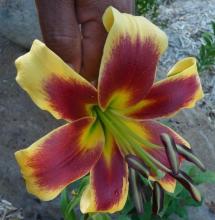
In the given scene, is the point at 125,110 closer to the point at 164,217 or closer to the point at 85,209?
the point at 85,209

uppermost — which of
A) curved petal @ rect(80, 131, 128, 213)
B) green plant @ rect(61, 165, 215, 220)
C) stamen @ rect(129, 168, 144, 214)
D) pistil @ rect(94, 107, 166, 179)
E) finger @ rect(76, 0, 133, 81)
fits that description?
finger @ rect(76, 0, 133, 81)

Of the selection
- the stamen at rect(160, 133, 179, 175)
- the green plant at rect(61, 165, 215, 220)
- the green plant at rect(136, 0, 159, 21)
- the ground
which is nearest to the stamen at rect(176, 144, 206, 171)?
the stamen at rect(160, 133, 179, 175)

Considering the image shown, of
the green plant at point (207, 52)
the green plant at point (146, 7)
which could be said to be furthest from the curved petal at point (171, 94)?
the green plant at point (146, 7)

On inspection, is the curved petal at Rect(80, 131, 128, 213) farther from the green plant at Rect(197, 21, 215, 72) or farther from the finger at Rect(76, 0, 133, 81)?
the green plant at Rect(197, 21, 215, 72)

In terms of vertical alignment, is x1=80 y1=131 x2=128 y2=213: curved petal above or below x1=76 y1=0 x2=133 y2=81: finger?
below

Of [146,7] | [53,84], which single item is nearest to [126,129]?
[53,84]

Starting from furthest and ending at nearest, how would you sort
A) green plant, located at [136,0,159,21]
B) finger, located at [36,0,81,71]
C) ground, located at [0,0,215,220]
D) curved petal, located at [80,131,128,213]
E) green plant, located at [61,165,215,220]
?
1. green plant, located at [136,0,159,21]
2. ground, located at [0,0,215,220]
3. green plant, located at [61,165,215,220]
4. curved petal, located at [80,131,128,213]
5. finger, located at [36,0,81,71]

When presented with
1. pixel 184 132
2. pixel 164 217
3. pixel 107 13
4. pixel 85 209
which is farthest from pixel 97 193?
pixel 184 132

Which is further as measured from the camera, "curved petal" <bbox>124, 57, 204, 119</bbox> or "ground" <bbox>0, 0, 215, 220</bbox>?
"ground" <bbox>0, 0, 215, 220</bbox>
